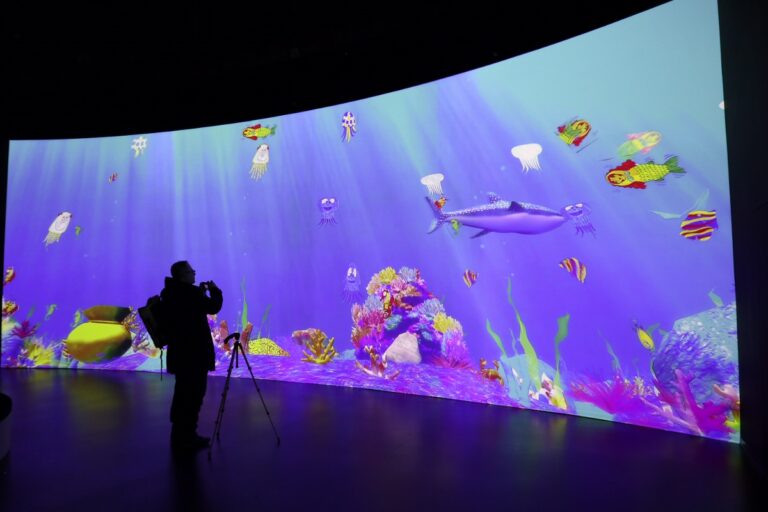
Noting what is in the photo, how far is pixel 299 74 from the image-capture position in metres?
5.86

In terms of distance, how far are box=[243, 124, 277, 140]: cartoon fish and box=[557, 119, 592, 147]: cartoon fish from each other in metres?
3.63

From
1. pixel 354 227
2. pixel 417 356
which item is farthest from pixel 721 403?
pixel 354 227

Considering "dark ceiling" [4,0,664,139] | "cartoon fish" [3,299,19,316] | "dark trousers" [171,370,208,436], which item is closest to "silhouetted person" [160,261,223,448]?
"dark trousers" [171,370,208,436]

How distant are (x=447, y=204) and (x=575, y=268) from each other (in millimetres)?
1436

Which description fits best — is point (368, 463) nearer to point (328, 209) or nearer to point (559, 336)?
point (559, 336)

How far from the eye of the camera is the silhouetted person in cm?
319

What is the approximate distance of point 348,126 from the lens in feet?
18.2

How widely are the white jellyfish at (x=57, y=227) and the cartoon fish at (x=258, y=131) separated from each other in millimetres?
3186

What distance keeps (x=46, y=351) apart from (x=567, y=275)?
7319 mm

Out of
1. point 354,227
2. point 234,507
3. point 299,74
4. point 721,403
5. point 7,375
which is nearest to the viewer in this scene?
point 234,507

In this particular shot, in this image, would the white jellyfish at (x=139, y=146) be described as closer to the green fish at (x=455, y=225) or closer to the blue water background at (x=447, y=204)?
the blue water background at (x=447, y=204)

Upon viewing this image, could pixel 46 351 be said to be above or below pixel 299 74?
below

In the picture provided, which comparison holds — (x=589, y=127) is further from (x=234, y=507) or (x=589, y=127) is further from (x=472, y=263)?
(x=234, y=507)

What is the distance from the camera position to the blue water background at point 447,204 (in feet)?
11.2
